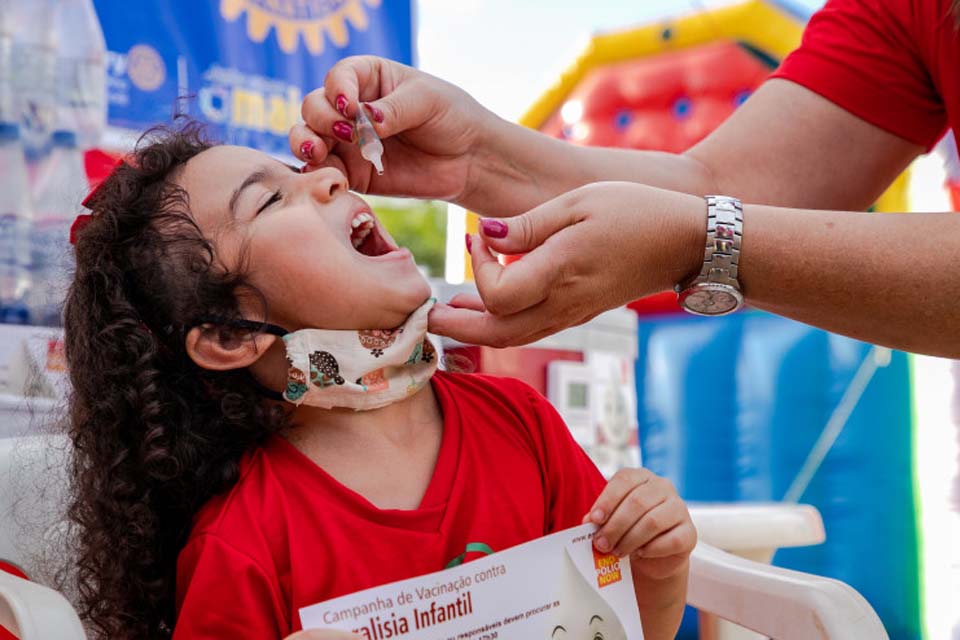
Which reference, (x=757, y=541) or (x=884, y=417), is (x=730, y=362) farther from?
(x=757, y=541)

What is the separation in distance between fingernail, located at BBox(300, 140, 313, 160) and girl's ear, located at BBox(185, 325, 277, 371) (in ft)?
0.78

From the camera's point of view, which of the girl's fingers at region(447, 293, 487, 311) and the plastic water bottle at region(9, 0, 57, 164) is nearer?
the girl's fingers at region(447, 293, 487, 311)

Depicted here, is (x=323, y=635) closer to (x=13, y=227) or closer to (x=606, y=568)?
(x=606, y=568)

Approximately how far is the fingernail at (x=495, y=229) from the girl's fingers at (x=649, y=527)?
0.31 meters

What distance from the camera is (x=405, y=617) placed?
769 mm

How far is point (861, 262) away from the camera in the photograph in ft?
3.24

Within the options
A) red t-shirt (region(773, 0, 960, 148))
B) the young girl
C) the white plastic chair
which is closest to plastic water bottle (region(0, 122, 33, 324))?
the white plastic chair

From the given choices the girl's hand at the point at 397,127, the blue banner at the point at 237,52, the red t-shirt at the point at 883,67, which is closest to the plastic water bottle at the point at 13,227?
the blue banner at the point at 237,52

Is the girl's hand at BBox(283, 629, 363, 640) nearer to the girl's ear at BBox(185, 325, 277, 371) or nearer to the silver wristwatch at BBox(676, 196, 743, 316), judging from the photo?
the girl's ear at BBox(185, 325, 277, 371)

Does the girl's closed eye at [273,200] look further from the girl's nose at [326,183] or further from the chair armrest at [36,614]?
the chair armrest at [36,614]

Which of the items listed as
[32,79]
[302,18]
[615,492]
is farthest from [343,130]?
[302,18]

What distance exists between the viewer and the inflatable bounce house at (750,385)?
10.6ft

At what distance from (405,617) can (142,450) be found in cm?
38

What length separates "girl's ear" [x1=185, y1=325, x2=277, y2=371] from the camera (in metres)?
0.96
